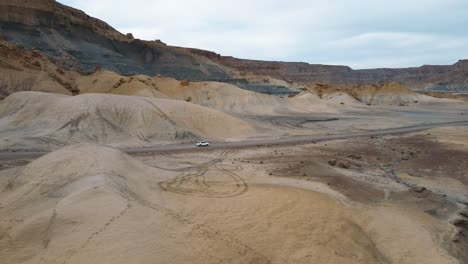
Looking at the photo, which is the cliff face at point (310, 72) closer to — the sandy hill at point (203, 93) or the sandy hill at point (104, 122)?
the sandy hill at point (203, 93)

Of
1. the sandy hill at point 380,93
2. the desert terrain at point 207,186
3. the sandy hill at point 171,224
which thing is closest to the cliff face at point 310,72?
the sandy hill at point 380,93

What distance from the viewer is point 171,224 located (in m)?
10.9

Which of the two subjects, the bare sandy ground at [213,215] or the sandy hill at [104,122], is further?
the sandy hill at [104,122]

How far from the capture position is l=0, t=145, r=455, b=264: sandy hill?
927cm

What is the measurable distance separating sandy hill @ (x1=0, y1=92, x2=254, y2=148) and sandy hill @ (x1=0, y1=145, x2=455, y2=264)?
1378 centimetres

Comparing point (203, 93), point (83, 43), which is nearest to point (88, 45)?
point (83, 43)

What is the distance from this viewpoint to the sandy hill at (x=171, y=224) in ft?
30.4

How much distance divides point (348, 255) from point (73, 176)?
29.9 ft

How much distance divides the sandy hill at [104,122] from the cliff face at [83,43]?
1226 inches

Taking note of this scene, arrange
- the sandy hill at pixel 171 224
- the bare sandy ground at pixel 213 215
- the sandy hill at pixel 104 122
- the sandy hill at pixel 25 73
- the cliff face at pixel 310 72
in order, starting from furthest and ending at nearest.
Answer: the cliff face at pixel 310 72
the sandy hill at pixel 25 73
the sandy hill at pixel 104 122
the bare sandy ground at pixel 213 215
the sandy hill at pixel 171 224

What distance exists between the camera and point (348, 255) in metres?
10.4

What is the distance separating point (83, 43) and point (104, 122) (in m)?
48.3

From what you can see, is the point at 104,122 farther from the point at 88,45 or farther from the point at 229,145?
the point at 88,45

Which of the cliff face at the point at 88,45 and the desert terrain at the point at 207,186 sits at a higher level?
the cliff face at the point at 88,45
